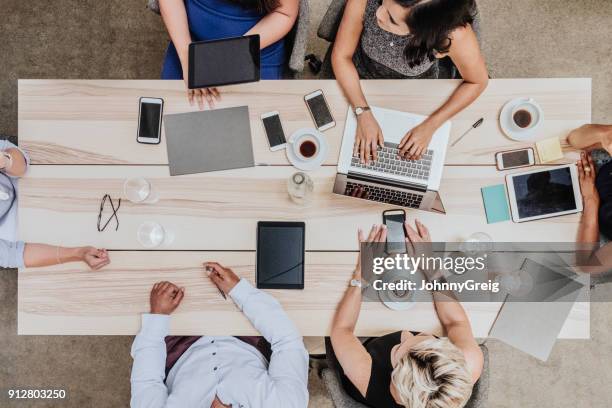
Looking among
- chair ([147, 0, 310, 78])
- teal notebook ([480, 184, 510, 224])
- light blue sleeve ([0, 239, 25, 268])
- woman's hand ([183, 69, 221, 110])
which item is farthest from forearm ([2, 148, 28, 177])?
teal notebook ([480, 184, 510, 224])

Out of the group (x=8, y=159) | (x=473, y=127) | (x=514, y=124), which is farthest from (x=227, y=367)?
(x=514, y=124)

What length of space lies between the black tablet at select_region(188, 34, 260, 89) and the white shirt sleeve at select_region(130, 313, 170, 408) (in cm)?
77

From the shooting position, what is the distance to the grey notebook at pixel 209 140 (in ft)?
5.05

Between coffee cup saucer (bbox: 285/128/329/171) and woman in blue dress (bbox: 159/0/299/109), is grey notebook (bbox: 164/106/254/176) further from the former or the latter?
woman in blue dress (bbox: 159/0/299/109)

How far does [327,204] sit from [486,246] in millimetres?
536

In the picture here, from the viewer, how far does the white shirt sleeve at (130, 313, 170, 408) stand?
58.9 inches

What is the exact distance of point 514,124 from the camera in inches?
59.9

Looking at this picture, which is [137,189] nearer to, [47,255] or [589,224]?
[47,255]

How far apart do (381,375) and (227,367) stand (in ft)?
1.72

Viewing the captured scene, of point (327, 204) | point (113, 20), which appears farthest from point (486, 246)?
point (113, 20)

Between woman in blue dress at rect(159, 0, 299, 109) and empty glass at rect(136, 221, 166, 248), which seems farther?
woman in blue dress at rect(159, 0, 299, 109)

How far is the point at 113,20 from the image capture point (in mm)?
2355

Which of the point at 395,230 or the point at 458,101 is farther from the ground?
the point at 458,101

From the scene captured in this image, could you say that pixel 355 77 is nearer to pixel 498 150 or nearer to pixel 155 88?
pixel 498 150
